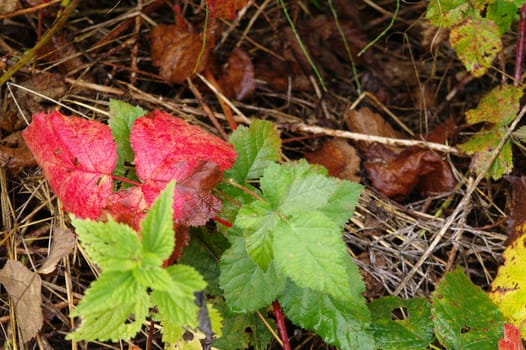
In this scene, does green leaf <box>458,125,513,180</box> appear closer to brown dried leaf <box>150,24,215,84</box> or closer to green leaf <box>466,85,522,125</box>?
green leaf <box>466,85,522,125</box>

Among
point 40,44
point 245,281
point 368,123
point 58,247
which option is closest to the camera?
point 245,281

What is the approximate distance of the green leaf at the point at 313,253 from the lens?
1203 mm

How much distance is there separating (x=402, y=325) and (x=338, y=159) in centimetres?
64

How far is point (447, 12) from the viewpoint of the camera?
1769 millimetres

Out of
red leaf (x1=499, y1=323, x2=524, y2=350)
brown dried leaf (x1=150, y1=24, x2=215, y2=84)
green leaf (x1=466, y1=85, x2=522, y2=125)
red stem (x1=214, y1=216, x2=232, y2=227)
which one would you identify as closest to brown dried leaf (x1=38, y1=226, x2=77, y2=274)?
red stem (x1=214, y1=216, x2=232, y2=227)

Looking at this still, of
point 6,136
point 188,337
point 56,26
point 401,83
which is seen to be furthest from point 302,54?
point 188,337

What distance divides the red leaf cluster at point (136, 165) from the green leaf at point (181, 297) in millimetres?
172

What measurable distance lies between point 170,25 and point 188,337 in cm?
128

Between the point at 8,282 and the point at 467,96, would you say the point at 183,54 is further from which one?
the point at 467,96

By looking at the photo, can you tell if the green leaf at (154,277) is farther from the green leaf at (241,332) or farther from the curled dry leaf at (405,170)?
the curled dry leaf at (405,170)

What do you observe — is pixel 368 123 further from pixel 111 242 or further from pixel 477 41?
pixel 111 242

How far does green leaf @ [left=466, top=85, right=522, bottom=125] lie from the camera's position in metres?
1.92

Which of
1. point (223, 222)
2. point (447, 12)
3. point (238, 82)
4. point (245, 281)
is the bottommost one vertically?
point (245, 281)

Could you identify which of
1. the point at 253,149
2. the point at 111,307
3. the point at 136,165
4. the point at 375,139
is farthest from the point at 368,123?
the point at 111,307
